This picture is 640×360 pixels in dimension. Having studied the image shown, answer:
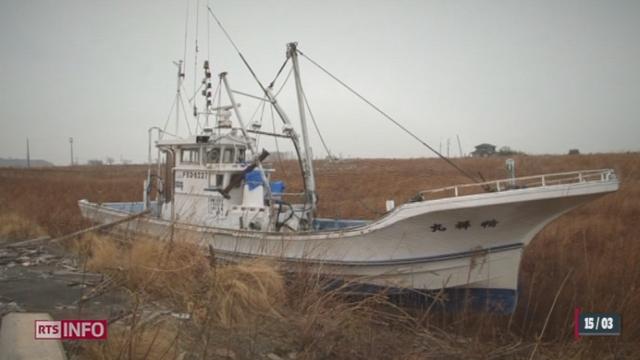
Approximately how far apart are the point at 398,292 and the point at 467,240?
1.38 meters

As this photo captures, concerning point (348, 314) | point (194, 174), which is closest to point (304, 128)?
point (194, 174)

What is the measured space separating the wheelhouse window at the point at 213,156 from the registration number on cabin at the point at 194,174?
33cm

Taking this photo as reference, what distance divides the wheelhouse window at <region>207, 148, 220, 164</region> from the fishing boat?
0.08 feet

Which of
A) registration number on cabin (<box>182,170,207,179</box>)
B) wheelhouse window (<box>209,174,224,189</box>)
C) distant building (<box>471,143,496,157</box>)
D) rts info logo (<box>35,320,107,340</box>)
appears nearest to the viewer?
rts info logo (<box>35,320,107,340</box>)

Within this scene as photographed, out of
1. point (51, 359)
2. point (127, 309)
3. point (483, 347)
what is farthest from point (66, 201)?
point (483, 347)

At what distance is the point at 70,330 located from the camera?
3814mm

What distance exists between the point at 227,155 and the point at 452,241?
5842 mm

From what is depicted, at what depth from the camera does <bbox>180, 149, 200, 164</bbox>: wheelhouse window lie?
1016cm

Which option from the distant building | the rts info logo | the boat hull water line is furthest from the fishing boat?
the distant building

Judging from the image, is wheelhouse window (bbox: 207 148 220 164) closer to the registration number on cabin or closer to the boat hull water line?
the registration number on cabin

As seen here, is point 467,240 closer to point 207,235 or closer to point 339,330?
point 339,330

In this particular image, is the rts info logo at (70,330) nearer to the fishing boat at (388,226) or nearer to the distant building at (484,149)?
the fishing boat at (388,226)

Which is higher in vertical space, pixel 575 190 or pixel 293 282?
pixel 575 190

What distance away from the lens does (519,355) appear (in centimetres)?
462
